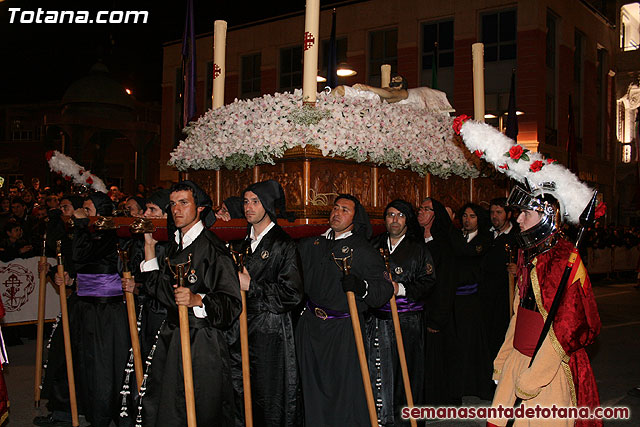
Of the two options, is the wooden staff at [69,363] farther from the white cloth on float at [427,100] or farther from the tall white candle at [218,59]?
the white cloth on float at [427,100]

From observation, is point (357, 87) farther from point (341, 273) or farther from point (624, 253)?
point (624, 253)

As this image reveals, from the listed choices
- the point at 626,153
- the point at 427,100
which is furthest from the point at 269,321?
the point at 626,153

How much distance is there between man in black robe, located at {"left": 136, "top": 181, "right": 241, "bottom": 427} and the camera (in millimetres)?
4062

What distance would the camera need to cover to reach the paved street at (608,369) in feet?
20.5

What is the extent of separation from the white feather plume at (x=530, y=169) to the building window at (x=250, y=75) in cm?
2111

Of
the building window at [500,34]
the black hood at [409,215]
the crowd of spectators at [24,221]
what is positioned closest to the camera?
the black hood at [409,215]

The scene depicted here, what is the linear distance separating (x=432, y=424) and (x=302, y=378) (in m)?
1.67

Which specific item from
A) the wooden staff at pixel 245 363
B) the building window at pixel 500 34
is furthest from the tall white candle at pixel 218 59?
the building window at pixel 500 34

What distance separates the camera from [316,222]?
5824 mm

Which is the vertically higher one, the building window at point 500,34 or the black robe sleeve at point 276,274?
the building window at point 500,34

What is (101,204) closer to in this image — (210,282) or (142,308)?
(142,308)

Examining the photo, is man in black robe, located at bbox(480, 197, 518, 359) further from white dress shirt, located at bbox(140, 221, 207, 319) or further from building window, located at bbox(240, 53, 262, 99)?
building window, located at bbox(240, 53, 262, 99)

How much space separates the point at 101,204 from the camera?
6.24m

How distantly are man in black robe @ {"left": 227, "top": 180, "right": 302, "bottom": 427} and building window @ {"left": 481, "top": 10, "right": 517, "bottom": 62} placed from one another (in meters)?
17.5
